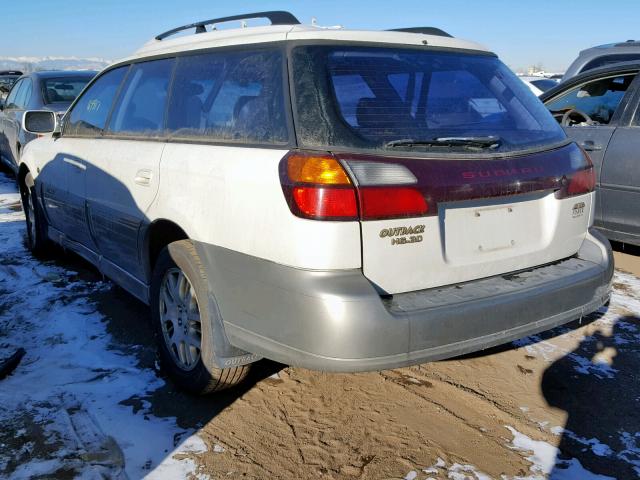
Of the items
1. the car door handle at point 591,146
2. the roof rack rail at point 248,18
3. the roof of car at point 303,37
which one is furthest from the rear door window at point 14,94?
the car door handle at point 591,146

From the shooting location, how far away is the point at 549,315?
273 cm

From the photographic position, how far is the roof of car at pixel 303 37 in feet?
8.82

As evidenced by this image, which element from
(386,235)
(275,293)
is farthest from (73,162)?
(386,235)

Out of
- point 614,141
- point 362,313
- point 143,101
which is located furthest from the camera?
point 614,141

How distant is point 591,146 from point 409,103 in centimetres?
321

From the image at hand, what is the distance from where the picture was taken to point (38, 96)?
792 cm

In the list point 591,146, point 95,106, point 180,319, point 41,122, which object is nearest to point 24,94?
point 41,122

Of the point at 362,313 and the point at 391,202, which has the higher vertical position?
the point at 391,202

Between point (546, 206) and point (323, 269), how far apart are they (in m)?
1.21

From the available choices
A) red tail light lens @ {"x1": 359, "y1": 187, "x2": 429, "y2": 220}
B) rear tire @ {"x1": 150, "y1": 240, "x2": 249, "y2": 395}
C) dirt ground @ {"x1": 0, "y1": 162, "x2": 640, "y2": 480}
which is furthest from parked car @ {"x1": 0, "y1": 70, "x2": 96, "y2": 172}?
red tail light lens @ {"x1": 359, "y1": 187, "x2": 429, "y2": 220}

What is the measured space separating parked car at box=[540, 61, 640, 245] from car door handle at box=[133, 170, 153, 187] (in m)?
3.71

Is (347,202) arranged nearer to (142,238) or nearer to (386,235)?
(386,235)

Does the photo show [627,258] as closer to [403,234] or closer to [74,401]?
[403,234]

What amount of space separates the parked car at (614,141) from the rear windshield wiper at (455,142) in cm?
291
